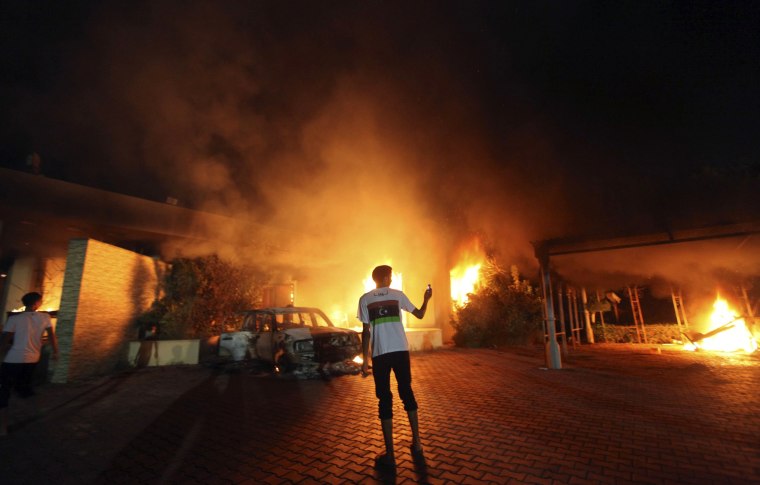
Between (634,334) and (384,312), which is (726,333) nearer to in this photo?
(634,334)

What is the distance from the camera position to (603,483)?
2.61m

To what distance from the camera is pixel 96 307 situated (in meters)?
7.76

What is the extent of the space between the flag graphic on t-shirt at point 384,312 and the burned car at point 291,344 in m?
4.06

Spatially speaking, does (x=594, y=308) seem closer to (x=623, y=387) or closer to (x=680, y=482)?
(x=623, y=387)

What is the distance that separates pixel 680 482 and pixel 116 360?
1048 cm

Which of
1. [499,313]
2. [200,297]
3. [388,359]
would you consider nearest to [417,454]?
[388,359]

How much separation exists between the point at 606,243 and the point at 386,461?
7383 mm

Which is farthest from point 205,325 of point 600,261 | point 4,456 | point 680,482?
point 600,261

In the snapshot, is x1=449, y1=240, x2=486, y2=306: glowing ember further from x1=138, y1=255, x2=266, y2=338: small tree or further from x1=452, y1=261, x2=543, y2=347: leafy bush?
x1=138, y1=255, x2=266, y2=338: small tree

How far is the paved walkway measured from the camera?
2861mm

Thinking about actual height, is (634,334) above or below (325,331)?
below

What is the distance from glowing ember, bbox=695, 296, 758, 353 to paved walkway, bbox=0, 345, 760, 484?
5586 mm

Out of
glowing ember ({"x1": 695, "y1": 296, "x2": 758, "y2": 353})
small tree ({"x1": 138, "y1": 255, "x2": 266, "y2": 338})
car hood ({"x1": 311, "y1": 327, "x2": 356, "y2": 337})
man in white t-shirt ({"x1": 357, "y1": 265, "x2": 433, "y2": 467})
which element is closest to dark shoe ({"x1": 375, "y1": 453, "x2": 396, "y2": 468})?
man in white t-shirt ({"x1": 357, "y1": 265, "x2": 433, "y2": 467})

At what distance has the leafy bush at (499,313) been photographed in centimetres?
1253
